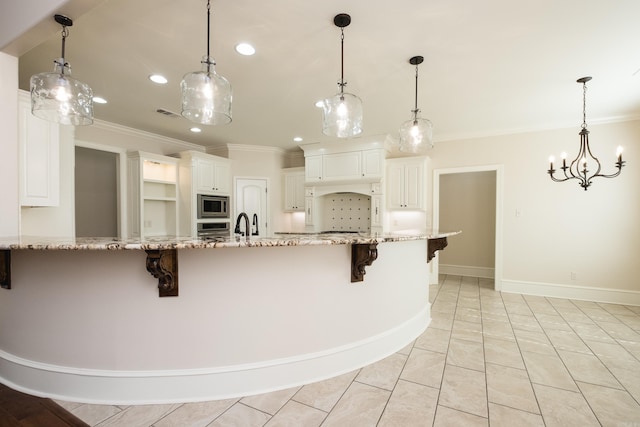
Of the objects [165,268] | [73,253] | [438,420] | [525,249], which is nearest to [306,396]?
[438,420]

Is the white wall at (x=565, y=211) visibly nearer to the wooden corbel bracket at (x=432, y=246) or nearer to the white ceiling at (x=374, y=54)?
the white ceiling at (x=374, y=54)

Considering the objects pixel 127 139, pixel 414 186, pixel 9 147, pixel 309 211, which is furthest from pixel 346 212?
pixel 9 147

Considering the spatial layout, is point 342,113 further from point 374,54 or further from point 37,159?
point 37,159

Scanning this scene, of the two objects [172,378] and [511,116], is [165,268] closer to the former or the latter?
[172,378]

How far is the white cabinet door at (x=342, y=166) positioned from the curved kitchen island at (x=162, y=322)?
10.7 ft

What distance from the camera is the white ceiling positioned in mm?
2074

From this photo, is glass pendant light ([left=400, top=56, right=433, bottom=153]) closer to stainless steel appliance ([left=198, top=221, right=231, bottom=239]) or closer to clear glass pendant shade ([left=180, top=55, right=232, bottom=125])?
clear glass pendant shade ([left=180, top=55, right=232, bottom=125])

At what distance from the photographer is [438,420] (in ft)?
5.92

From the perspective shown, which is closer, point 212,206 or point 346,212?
point 212,206

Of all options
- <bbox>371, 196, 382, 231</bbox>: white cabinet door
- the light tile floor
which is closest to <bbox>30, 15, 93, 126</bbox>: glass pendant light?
the light tile floor

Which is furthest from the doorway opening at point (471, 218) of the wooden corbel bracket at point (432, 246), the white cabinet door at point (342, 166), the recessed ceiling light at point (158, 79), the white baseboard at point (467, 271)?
the recessed ceiling light at point (158, 79)

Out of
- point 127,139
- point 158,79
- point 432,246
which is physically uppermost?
point 158,79

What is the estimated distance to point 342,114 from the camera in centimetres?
233

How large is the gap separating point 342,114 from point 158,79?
2110 millimetres
